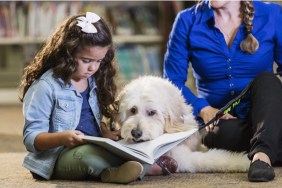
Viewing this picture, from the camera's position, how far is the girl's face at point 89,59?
204cm

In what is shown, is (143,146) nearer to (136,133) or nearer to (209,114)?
(136,133)

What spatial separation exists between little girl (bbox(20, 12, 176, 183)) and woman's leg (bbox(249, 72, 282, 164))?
34 centimetres

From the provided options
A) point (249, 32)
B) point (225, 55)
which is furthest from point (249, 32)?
point (225, 55)

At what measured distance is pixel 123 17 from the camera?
4691mm

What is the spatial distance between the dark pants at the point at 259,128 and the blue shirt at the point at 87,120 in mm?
411

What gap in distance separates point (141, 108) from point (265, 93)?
0.42m

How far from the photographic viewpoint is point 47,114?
2035mm

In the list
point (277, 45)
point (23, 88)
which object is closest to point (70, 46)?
point (23, 88)

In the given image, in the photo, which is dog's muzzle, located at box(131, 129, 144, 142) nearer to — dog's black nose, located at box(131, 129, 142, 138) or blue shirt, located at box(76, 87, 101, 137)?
dog's black nose, located at box(131, 129, 142, 138)

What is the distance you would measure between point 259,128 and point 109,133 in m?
0.50

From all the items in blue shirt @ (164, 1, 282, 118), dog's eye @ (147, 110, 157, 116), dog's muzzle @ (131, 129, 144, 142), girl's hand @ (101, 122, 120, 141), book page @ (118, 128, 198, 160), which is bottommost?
girl's hand @ (101, 122, 120, 141)

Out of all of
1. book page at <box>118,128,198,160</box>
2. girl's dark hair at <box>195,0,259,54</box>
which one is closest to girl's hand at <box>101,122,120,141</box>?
book page at <box>118,128,198,160</box>

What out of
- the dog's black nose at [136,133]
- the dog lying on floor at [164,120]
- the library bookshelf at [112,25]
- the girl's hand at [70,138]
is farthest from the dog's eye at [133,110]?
the library bookshelf at [112,25]

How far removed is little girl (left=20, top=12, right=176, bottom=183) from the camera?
1.98 m
